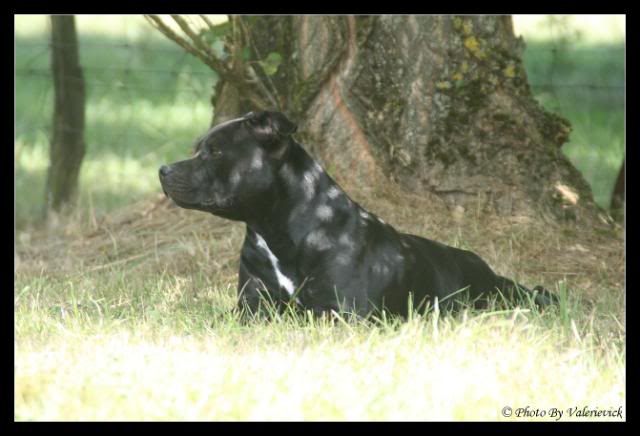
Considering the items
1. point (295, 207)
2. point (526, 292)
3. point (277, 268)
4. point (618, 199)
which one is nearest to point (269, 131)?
point (295, 207)

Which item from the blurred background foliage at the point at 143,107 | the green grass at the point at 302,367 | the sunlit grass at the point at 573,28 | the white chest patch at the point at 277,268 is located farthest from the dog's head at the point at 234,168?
the sunlit grass at the point at 573,28

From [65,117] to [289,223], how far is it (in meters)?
4.76

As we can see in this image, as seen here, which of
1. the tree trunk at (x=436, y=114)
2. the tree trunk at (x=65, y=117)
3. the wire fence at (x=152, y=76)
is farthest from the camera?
the wire fence at (x=152, y=76)

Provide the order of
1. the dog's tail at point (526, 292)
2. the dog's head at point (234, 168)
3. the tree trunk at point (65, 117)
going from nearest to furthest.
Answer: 1. the dog's head at point (234, 168)
2. the dog's tail at point (526, 292)
3. the tree trunk at point (65, 117)

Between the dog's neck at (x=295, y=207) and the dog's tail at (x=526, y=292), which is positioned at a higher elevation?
the dog's neck at (x=295, y=207)

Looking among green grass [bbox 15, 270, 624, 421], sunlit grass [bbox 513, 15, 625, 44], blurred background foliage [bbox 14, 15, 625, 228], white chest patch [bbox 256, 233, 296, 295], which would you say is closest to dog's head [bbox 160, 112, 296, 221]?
white chest patch [bbox 256, 233, 296, 295]

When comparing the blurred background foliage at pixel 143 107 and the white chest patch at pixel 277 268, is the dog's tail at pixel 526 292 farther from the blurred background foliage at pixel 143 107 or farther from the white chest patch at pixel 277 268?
the blurred background foliage at pixel 143 107

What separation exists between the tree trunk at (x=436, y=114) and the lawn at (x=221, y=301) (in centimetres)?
23

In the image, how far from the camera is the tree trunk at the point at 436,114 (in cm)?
784

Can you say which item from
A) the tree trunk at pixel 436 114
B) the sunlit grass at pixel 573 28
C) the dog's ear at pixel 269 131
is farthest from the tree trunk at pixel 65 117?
the dog's ear at pixel 269 131

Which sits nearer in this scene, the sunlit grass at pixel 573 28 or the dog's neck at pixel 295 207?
the dog's neck at pixel 295 207

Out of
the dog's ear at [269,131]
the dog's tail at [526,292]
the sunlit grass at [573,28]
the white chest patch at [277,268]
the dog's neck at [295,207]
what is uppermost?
the sunlit grass at [573,28]

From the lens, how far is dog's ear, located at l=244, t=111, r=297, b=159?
5.72 meters

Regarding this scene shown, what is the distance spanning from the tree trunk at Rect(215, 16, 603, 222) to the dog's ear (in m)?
2.11
